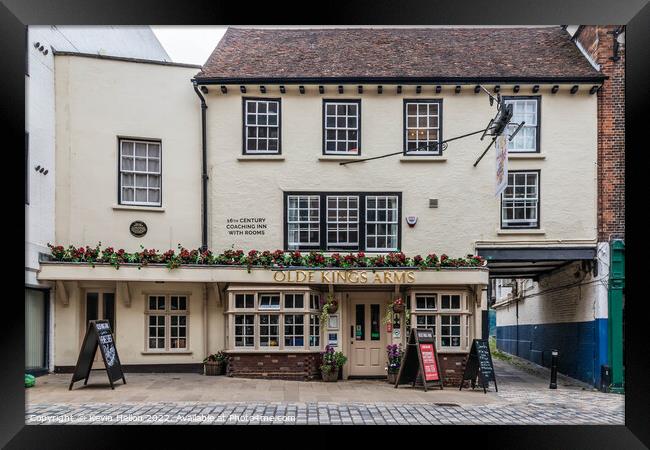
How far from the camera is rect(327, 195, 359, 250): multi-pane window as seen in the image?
13.6m

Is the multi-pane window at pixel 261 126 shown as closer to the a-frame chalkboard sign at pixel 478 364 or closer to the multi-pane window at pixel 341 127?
the multi-pane window at pixel 341 127

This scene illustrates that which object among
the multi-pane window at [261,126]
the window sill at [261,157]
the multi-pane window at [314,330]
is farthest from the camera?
the multi-pane window at [261,126]

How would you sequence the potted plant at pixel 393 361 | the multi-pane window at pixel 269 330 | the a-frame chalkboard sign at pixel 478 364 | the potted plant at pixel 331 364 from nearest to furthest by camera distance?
1. the a-frame chalkboard sign at pixel 478 364
2. the potted plant at pixel 331 364
3. the potted plant at pixel 393 361
4. the multi-pane window at pixel 269 330

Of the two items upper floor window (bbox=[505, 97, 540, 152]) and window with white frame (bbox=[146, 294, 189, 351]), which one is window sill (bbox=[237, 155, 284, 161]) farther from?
upper floor window (bbox=[505, 97, 540, 152])

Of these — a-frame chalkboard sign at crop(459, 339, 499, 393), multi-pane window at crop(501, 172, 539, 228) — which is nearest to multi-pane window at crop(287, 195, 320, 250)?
a-frame chalkboard sign at crop(459, 339, 499, 393)

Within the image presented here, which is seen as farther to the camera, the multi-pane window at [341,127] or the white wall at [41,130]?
the multi-pane window at [341,127]

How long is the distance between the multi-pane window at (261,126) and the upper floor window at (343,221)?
1.22 meters

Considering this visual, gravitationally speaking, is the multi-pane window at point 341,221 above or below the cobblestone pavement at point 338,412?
above

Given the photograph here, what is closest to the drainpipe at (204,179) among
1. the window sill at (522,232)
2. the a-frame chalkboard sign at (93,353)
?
the a-frame chalkboard sign at (93,353)

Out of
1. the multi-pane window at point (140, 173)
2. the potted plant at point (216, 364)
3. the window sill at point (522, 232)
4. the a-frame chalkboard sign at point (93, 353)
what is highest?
the multi-pane window at point (140, 173)

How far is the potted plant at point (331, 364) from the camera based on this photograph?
41.1 feet

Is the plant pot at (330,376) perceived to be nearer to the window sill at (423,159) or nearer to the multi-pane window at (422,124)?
the window sill at (423,159)

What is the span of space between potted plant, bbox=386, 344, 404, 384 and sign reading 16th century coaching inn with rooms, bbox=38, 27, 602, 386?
18.3 inches

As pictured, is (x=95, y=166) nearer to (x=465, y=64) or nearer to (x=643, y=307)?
(x=465, y=64)
